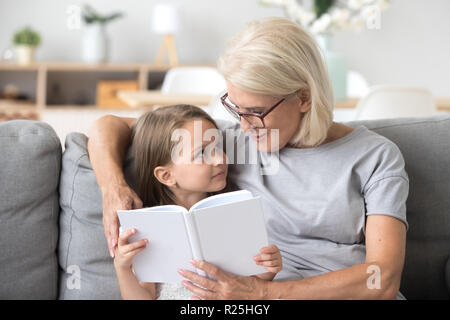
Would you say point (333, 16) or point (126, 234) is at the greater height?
point (333, 16)

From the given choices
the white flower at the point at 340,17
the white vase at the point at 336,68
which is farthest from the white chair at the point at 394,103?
the white flower at the point at 340,17

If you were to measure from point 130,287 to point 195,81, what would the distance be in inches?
93.9

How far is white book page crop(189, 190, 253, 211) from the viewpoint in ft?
3.88

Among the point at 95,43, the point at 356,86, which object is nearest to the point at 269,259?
the point at 356,86

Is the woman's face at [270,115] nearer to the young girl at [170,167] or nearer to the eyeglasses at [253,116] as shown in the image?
the eyeglasses at [253,116]

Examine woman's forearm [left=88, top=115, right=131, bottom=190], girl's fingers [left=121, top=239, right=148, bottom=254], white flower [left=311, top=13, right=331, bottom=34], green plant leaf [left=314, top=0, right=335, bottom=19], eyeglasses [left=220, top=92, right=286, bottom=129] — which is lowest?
girl's fingers [left=121, top=239, right=148, bottom=254]

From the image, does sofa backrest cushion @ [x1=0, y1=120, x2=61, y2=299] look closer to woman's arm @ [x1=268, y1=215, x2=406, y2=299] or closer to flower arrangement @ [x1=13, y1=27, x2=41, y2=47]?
woman's arm @ [x1=268, y1=215, x2=406, y2=299]

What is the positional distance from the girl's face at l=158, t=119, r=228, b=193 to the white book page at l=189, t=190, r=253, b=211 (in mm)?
223

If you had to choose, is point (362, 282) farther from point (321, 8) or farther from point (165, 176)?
point (321, 8)

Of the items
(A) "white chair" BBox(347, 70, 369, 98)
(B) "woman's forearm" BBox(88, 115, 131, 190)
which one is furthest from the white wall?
(B) "woman's forearm" BBox(88, 115, 131, 190)

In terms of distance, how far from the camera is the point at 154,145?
4.75 feet

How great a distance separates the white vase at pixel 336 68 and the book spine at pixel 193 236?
1899 mm

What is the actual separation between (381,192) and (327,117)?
0.77 ft

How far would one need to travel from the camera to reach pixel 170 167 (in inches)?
56.7
